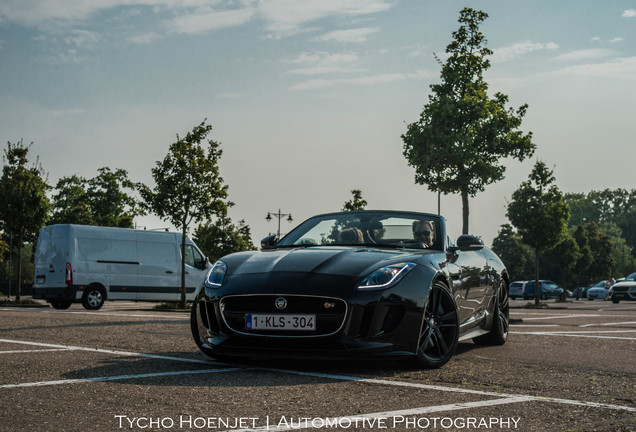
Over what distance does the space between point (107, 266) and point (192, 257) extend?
3.00 metres

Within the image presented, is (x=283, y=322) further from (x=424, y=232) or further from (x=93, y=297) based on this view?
(x=93, y=297)

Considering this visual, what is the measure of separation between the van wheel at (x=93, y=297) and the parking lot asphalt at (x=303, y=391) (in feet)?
44.5

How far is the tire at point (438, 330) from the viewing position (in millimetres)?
5984

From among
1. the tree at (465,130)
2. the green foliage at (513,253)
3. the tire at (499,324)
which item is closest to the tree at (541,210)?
the tree at (465,130)

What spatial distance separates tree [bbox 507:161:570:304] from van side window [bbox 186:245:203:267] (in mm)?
13310

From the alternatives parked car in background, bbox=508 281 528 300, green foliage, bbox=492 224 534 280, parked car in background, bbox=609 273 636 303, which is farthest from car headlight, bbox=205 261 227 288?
green foliage, bbox=492 224 534 280

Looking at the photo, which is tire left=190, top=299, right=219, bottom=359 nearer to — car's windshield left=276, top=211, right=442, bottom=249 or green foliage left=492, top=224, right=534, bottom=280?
car's windshield left=276, top=211, right=442, bottom=249

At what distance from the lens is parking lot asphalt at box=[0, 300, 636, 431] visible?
12.5ft

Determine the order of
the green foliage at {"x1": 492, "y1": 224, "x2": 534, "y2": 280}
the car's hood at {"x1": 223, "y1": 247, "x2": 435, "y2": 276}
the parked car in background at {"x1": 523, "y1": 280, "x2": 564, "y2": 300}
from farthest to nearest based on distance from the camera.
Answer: the green foliage at {"x1": 492, "y1": 224, "x2": 534, "y2": 280} → the parked car in background at {"x1": 523, "y1": 280, "x2": 564, "y2": 300} → the car's hood at {"x1": 223, "y1": 247, "x2": 435, "y2": 276}

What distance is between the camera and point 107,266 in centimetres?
2169

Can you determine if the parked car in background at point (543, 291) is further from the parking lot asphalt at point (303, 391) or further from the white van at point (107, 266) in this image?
the parking lot asphalt at point (303, 391)

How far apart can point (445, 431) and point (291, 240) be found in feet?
12.9

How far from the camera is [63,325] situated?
34.9ft

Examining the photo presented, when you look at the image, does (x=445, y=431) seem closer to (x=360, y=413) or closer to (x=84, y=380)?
(x=360, y=413)
